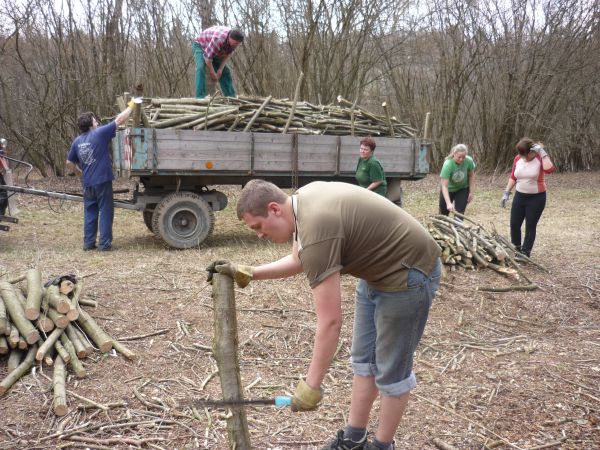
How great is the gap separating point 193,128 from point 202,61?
1.70 meters

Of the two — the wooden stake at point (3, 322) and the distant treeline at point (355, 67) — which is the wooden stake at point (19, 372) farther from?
the distant treeline at point (355, 67)

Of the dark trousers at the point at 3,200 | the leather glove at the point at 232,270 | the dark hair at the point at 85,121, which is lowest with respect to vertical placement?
the dark trousers at the point at 3,200

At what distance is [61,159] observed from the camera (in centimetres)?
1368

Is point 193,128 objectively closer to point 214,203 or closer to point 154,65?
point 214,203

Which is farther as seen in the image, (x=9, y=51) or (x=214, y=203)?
(x=9, y=51)

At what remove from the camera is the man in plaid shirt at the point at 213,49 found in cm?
812

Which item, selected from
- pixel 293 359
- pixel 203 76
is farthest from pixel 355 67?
pixel 293 359

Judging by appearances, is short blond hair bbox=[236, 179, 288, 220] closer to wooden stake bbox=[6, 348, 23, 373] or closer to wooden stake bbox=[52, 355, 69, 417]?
wooden stake bbox=[52, 355, 69, 417]

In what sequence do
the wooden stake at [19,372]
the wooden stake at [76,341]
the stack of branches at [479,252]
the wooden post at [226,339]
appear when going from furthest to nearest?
the stack of branches at [479,252] → the wooden stake at [76,341] → the wooden stake at [19,372] → the wooden post at [226,339]

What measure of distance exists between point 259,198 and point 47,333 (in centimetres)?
274

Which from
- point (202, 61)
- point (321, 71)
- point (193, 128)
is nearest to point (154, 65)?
point (321, 71)

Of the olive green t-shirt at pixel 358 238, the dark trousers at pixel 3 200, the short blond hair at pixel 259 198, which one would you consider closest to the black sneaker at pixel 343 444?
the olive green t-shirt at pixel 358 238

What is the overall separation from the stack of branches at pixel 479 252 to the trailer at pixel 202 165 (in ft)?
6.82

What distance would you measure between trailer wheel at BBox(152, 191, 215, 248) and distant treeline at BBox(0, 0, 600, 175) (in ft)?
23.5
